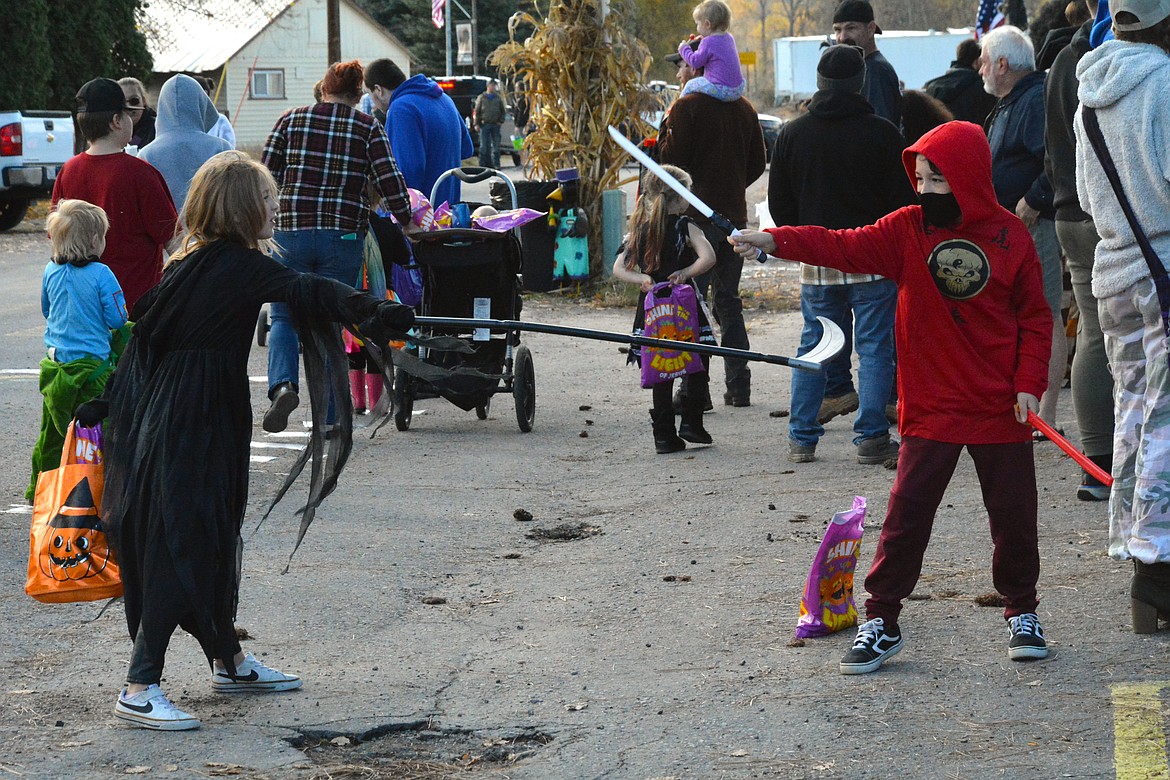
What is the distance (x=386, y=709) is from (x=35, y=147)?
18.7 metres

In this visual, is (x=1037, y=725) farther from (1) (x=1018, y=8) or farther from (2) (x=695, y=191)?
(1) (x=1018, y=8)

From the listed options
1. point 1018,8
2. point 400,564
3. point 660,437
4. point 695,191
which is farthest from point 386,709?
point 1018,8

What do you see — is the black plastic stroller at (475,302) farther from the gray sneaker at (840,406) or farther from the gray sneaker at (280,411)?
the gray sneaker at (840,406)

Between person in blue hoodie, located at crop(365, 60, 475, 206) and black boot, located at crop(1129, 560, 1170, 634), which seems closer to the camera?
black boot, located at crop(1129, 560, 1170, 634)

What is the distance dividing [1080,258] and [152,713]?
4.67m

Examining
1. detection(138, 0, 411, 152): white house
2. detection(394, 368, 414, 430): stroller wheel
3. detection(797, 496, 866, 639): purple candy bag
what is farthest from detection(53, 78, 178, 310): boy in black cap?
detection(138, 0, 411, 152): white house

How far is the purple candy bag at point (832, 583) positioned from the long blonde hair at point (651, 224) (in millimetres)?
3409

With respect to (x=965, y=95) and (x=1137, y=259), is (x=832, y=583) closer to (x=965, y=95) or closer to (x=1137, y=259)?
(x=1137, y=259)

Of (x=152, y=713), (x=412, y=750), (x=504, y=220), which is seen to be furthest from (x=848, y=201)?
(x=152, y=713)

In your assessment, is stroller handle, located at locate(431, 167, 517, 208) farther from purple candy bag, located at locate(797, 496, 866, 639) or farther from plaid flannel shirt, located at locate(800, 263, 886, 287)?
purple candy bag, located at locate(797, 496, 866, 639)

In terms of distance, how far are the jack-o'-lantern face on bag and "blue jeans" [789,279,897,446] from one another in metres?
4.33

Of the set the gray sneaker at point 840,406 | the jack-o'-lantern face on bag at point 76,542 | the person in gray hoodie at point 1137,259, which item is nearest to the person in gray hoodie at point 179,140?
the jack-o'-lantern face on bag at point 76,542

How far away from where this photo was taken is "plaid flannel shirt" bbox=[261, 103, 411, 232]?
27.7ft

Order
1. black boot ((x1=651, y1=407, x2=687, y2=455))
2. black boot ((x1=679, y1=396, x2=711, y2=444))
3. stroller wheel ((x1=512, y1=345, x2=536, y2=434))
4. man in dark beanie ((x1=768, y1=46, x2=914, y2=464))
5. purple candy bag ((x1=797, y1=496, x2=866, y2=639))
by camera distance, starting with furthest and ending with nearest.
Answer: stroller wheel ((x1=512, y1=345, x2=536, y2=434))
black boot ((x1=679, y1=396, x2=711, y2=444))
black boot ((x1=651, y1=407, x2=687, y2=455))
man in dark beanie ((x1=768, y1=46, x2=914, y2=464))
purple candy bag ((x1=797, y1=496, x2=866, y2=639))
